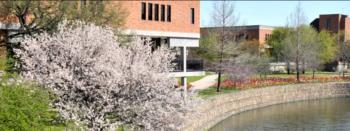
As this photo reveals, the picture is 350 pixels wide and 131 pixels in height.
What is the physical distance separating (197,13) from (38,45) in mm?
24396

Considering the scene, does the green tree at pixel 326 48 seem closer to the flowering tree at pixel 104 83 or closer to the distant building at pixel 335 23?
the distant building at pixel 335 23

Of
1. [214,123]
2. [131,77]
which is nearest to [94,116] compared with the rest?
[131,77]

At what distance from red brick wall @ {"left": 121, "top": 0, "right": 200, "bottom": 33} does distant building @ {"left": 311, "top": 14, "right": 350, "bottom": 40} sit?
49.9m

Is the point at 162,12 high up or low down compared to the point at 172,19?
up

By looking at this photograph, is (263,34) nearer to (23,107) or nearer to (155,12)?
(155,12)

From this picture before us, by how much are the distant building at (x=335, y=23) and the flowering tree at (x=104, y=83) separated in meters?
71.6

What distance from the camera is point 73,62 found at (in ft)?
62.5

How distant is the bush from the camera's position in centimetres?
1531

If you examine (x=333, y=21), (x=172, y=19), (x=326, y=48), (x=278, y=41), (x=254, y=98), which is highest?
(x=333, y=21)

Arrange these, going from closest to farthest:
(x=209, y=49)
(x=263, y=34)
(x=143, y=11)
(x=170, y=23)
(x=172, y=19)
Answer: (x=143, y=11) < (x=170, y=23) < (x=172, y=19) < (x=209, y=49) < (x=263, y=34)

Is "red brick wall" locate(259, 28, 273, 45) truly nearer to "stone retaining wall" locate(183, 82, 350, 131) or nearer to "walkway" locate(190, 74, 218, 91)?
"stone retaining wall" locate(183, 82, 350, 131)

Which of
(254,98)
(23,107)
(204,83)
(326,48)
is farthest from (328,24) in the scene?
(23,107)

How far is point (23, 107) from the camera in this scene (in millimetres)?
15781

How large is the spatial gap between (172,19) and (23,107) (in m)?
24.8
